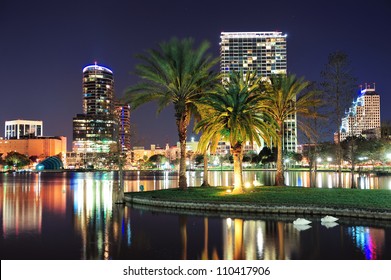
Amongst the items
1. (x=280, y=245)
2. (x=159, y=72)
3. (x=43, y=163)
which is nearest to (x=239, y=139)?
(x=159, y=72)

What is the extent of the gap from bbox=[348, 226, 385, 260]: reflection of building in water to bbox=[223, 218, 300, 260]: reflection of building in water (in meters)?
2.14

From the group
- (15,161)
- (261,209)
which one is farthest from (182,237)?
(15,161)

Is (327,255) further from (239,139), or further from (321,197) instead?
(239,139)

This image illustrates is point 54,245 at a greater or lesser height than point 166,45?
lesser

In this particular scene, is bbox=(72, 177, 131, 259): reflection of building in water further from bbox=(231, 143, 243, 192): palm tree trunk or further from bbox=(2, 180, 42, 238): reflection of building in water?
bbox=(231, 143, 243, 192): palm tree trunk

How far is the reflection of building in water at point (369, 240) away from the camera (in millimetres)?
14457

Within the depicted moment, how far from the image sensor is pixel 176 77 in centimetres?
3484

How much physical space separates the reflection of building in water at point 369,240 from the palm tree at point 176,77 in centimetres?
1843

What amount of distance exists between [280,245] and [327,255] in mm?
1982

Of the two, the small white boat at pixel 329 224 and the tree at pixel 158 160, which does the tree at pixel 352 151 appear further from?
the tree at pixel 158 160

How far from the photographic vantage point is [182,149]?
36438 mm

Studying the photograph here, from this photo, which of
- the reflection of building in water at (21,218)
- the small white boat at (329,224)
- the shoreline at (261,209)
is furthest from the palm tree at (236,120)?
the reflection of building in water at (21,218)

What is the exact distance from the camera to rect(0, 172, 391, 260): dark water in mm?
14633
